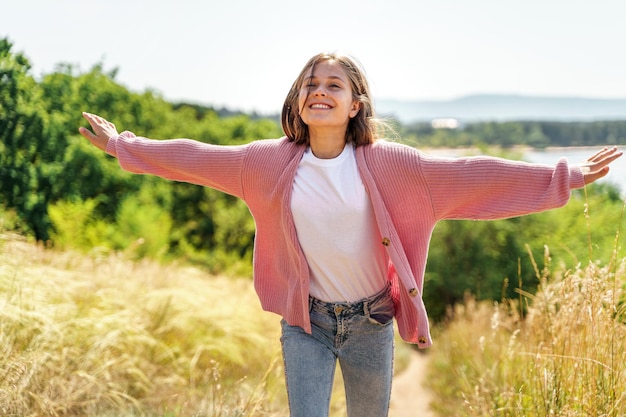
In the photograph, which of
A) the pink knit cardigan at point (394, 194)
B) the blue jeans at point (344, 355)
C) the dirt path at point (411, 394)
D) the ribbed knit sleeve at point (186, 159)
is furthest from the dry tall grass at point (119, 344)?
the dirt path at point (411, 394)

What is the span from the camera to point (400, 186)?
9.14 feet

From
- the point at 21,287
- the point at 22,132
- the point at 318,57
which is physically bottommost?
the point at 21,287

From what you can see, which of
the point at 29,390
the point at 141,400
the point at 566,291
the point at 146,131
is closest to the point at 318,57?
the point at 566,291

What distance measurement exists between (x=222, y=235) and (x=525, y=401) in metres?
14.2

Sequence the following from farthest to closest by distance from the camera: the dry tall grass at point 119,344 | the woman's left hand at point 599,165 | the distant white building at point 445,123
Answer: the distant white building at point 445,123, the dry tall grass at point 119,344, the woman's left hand at point 599,165

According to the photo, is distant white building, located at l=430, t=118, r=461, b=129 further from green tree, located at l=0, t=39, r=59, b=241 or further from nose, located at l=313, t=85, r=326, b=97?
nose, located at l=313, t=85, r=326, b=97

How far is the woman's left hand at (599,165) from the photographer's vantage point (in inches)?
105

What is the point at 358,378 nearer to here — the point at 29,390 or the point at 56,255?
the point at 29,390

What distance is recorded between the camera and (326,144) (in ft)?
9.39

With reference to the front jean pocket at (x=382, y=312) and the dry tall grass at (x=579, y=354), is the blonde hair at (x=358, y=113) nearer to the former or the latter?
the front jean pocket at (x=382, y=312)

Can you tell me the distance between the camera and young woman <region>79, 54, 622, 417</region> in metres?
2.71

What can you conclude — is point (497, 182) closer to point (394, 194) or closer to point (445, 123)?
point (394, 194)

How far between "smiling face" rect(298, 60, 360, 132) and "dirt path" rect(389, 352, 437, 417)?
4.89m

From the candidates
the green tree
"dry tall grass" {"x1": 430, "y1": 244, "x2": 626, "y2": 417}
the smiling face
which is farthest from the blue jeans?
the green tree
